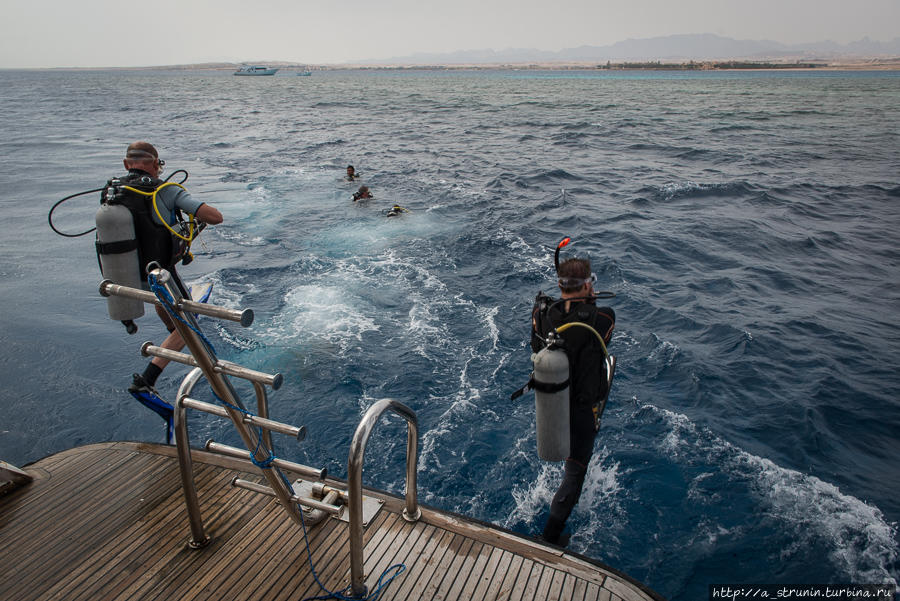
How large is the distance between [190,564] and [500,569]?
7.44 ft

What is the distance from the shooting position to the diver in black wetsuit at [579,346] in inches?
167

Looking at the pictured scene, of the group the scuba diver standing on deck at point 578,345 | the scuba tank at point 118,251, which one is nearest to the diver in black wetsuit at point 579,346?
the scuba diver standing on deck at point 578,345

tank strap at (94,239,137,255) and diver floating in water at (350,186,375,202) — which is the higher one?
tank strap at (94,239,137,255)

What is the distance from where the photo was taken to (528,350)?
890cm

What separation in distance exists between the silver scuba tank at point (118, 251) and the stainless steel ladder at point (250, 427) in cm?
149

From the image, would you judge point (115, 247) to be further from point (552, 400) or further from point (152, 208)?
point (552, 400)

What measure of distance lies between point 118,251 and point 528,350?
6391 mm

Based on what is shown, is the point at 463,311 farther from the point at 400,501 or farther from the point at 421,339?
the point at 400,501

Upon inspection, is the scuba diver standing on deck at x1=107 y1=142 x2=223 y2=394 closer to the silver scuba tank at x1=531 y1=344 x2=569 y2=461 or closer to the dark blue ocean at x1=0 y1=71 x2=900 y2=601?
the dark blue ocean at x1=0 y1=71 x2=900 y2=601

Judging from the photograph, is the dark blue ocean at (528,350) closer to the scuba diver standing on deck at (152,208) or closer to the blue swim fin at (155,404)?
the blue swim fin at (155,404)

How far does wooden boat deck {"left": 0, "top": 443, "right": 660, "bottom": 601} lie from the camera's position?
3.46 m

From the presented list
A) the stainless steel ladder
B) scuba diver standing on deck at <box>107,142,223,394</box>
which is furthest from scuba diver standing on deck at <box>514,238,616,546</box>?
scuba diver standing on deck at <box>107,142,223,394</box>

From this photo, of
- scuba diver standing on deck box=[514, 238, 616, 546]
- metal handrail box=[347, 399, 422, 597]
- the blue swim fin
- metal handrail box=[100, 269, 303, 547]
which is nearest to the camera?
metal handrail box=[100, 269, 303, 547]

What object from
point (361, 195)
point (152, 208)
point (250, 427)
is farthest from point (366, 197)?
point (250, 427)
